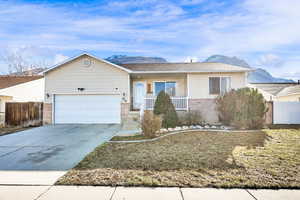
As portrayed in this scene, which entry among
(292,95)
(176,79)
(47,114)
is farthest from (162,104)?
(292,95)

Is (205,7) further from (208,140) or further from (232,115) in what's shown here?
(208,140)

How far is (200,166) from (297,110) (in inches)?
416

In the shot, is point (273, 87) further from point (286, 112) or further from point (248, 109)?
point (248, 109)

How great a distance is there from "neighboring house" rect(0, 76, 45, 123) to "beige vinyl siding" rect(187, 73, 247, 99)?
16387 mm

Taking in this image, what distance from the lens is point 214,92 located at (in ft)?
43.0

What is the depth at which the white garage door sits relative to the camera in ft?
42.8

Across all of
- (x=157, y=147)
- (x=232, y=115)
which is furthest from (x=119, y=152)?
(x=232, y=115)

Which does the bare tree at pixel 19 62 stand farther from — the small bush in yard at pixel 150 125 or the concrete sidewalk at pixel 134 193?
the concrete sidewalk at pixel 134 193

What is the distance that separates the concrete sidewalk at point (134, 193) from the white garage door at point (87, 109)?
31.1 ft

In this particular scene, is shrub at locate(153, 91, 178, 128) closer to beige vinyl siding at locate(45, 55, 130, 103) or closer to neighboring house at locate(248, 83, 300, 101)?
beige vinyl siding at locate(45, 55, 130, 103)

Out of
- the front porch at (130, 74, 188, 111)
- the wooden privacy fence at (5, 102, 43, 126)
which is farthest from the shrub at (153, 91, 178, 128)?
the wooden privacy fence at (5, 102, 43, 126)

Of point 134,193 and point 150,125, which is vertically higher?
point 150,125

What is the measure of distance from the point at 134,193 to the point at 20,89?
19568mm

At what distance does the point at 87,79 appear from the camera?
13.1 meters
